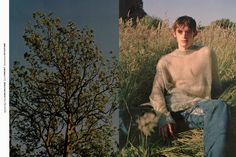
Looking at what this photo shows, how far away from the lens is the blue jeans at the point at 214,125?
14.9ft

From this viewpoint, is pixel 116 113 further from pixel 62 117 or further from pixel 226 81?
pixel 226 81

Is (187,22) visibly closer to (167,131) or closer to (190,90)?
(190,90)

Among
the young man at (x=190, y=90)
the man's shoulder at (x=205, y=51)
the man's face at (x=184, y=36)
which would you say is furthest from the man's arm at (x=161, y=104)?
the man's shoulder at (x=205, y=51)

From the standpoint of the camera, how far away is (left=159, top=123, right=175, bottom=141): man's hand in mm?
4699

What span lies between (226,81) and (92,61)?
49.7 inches

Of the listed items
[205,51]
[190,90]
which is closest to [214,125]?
[190,90]

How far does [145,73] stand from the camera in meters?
4.85

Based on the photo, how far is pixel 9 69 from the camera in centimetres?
516

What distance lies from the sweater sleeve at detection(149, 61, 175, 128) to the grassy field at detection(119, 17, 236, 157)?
0.05m

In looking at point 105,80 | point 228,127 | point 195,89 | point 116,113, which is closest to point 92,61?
point 105,80

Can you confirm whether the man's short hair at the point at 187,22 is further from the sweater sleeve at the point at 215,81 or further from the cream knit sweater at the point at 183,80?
the sweater sleeve at the point at 215,81

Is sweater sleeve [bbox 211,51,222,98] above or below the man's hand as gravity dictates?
above

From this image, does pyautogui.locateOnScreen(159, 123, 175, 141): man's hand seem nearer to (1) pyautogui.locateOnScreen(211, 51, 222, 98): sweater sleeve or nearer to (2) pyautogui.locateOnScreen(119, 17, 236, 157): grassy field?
(2) pyautogui.locateOnScreen(119, 17, 236, 157): grassy field

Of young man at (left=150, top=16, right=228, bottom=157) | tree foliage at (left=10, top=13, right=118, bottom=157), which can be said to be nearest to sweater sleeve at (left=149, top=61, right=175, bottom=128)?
young man at (left=150, top=16, right=228, bottom=157)
